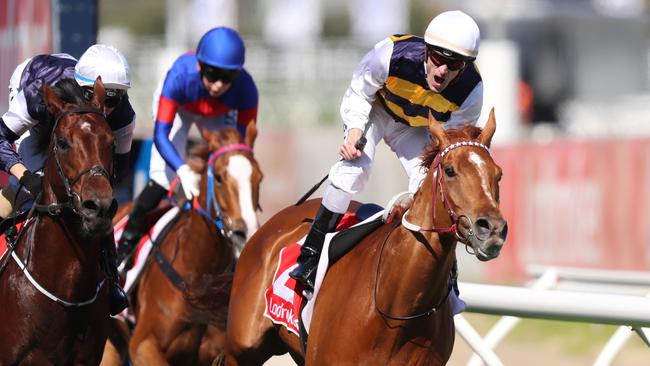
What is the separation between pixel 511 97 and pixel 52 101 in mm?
13406

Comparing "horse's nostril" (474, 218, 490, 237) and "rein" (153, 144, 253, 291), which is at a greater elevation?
"horse's nostril" (474, 218, 490, 237)

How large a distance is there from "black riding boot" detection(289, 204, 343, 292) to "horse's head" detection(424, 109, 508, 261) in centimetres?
95

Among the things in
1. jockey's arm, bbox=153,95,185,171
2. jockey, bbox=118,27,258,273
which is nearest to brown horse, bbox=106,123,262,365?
jockey's arm, bbox=153,95,185,171

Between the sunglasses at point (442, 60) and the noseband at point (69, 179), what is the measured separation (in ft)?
4.78

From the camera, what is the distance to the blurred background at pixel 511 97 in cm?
1334

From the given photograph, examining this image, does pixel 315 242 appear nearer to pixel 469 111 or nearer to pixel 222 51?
pixel 469 111

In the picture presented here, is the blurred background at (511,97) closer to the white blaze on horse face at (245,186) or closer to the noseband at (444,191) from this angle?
the white blaze on horse face at (245,186)

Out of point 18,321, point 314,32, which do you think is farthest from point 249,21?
point 18,321

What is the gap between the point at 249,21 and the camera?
118 feet

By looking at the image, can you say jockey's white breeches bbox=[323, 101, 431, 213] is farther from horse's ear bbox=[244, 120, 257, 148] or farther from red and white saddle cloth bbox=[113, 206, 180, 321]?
red and white saddle cloth bbox=[113, 206, 180, 321]

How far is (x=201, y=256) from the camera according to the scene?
7.48 meters

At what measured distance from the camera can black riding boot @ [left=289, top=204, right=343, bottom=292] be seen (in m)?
5.94

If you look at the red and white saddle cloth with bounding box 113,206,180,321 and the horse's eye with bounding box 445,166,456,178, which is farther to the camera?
the red and white saddle cloth with bounding box 113,206,180,321

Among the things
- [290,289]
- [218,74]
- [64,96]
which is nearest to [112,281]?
[290,289]
